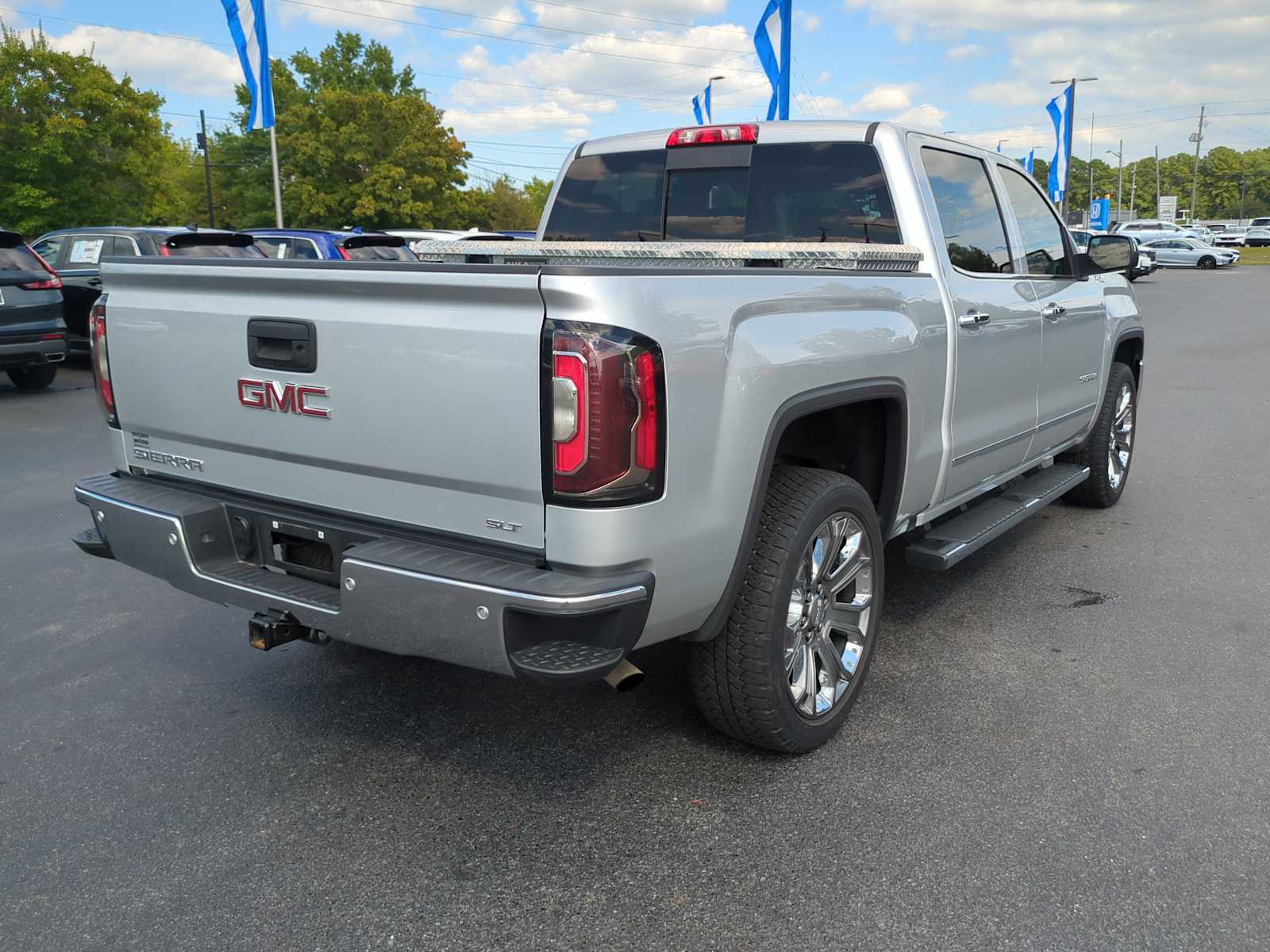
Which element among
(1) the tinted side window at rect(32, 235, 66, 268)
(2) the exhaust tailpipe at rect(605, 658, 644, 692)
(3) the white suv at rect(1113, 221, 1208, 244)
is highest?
(3) the white suv at rect(1113, 221, 1208, 244)

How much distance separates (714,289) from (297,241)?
9956 mm

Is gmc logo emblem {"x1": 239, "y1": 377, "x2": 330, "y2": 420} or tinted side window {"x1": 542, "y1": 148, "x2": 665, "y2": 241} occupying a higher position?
tinted side window {"x1": 542, "y1": 148, "x2": 665, "y2": 241}

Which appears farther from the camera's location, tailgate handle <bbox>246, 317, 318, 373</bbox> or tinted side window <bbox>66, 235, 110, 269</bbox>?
tinted side window <bbox>66, 235, 110, 269</bbox>

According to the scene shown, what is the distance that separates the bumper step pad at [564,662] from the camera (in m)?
2.45

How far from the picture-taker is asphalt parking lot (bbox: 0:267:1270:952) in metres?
2.53

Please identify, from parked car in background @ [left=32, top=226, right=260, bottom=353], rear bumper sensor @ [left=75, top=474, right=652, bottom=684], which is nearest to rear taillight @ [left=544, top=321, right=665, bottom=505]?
rear bumper sensor @ [left=75, top=474, right=652, bottom=684]

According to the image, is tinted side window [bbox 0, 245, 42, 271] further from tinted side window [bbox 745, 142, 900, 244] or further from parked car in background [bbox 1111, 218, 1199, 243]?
parked car in background [bbox 1111, 218, 1199, 243]

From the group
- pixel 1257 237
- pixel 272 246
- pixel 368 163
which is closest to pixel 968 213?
pixel 272 246

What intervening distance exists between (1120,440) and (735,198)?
11.4 ft

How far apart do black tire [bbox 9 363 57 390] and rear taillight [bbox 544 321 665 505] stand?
1158 cm

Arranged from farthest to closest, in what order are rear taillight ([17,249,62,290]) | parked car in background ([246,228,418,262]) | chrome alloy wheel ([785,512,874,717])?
parked car in background ([246,228,418,262]), rear taillight ([17,249,62,290]), chrome alloy wheel ([785,512,874,717])

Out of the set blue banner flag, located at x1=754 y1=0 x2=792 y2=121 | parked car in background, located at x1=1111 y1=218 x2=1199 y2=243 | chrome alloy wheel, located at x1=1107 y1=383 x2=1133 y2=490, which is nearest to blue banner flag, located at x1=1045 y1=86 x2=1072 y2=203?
parked car in background, located at x1=1111 y1=218 x2=1199 y2=243

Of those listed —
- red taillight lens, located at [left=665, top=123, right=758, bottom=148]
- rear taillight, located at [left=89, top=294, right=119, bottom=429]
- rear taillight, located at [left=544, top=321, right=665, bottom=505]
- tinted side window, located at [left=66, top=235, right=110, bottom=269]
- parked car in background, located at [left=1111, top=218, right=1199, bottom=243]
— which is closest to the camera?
Result: rear taillight, located at [left=544, top=321, right=665, bottom=505]

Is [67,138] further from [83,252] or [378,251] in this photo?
[378,251]
